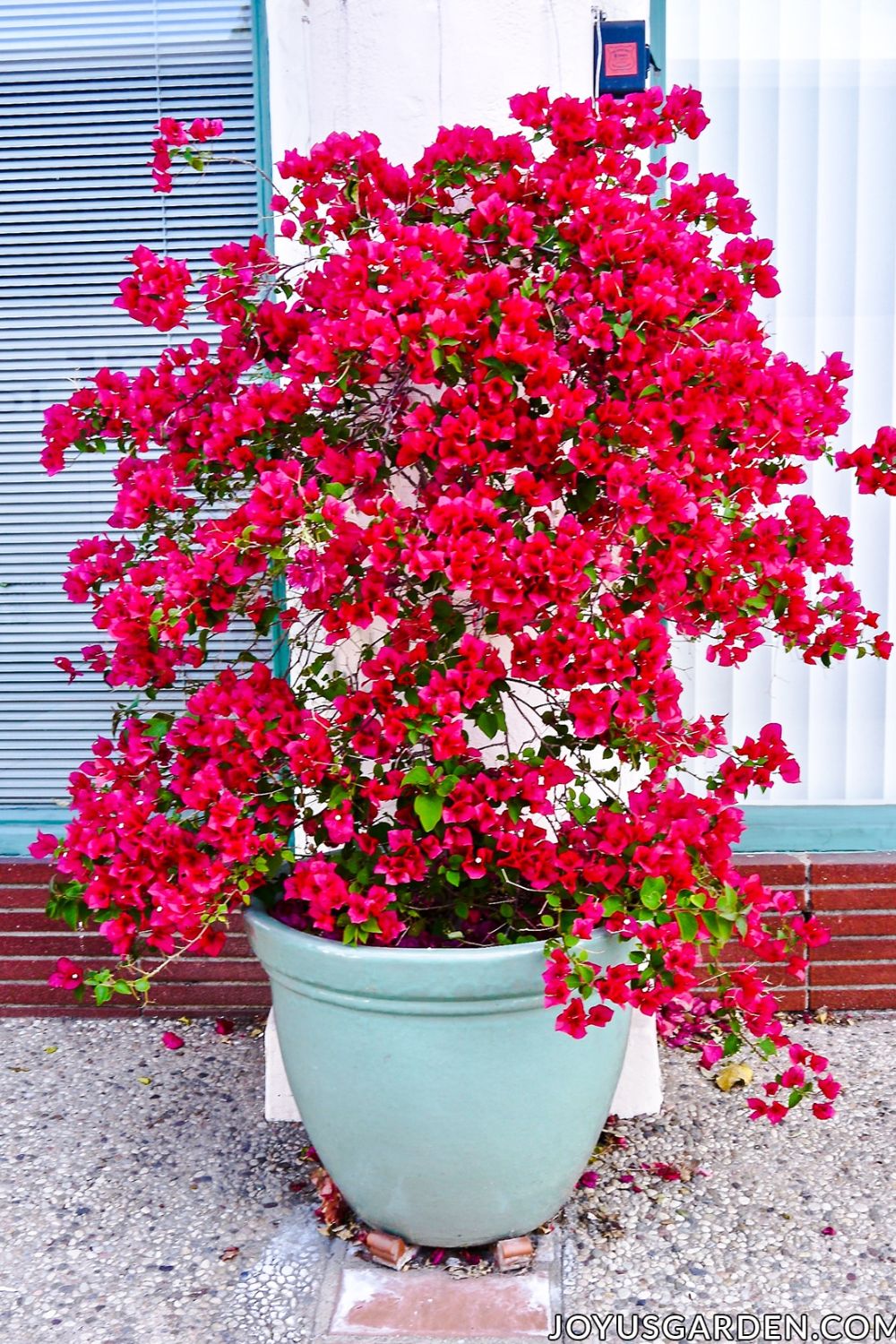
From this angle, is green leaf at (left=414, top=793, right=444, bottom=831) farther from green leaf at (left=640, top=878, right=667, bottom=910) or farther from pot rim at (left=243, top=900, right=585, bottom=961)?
green leaf at (left=640, top=878, right=667, bottom=910)

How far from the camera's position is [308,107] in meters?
2.27

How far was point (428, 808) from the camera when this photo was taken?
5.62 ft

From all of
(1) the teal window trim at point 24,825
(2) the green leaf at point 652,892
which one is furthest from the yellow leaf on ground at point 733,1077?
(1) the teal window trim at point 24,825

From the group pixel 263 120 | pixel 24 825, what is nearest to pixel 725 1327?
pixel 24 825

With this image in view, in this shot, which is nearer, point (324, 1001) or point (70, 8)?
point (324, 1001)

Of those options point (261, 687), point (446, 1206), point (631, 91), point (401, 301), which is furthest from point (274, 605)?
point (631, 91)

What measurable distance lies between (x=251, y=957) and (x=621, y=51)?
2.03m

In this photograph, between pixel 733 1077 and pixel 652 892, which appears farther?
pixel 733 1077

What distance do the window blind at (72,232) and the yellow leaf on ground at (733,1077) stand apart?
160 cm

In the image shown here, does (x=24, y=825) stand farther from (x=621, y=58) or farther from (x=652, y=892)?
(x=621, y=58)

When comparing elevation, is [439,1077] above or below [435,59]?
below

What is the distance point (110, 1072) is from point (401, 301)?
185cm

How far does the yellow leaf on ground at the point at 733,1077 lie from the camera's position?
2.54 metres

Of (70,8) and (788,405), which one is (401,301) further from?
(70,8)
